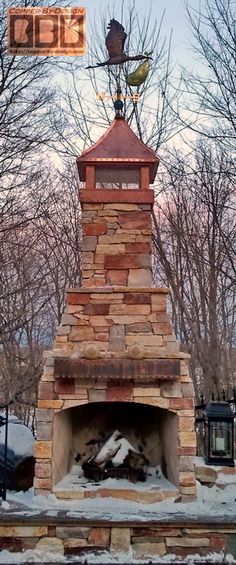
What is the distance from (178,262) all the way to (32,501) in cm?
628

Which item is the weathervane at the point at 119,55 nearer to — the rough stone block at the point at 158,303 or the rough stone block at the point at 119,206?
the rough stone block at the point at 119,206

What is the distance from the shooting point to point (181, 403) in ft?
17.1

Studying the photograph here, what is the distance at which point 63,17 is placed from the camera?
776 cm

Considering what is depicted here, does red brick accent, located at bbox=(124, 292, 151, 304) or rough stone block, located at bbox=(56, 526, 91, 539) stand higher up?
red brick accent, located at bbox=(124, 292, 151, 304)

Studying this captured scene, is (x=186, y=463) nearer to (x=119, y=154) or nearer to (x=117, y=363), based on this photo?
(x=117, y=363)

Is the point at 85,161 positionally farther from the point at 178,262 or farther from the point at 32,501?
the point at 178,262

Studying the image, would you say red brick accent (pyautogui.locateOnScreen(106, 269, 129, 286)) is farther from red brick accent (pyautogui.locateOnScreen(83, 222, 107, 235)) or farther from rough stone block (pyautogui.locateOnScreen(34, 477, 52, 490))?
rough stone block (pyautogui.locateOnScreen(34, 477, 52, 490))

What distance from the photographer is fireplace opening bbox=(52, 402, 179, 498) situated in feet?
17.6

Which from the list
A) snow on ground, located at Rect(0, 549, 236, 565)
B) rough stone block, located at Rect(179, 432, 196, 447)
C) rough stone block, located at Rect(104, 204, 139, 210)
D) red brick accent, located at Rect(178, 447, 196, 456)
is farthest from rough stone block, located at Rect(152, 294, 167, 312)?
snow on ground, located at Rect(0, 549, 236, 565)

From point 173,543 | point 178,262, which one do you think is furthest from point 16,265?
point 173,543

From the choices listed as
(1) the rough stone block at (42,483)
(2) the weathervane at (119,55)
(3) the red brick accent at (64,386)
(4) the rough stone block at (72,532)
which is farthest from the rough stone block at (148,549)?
(2) the weathervane at (119,55)

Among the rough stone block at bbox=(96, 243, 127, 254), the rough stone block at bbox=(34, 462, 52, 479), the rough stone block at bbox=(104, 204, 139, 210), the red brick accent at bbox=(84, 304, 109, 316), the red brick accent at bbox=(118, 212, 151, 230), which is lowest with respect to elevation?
the rough stone block at bbox=(34, 462, 52, 479)

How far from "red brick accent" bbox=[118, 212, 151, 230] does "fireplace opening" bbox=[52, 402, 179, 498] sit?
196 cm

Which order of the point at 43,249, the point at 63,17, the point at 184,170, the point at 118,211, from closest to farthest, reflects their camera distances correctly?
the point at 118,211 → the point at 63,17 → the point at 184,170 → the point at 43,249
